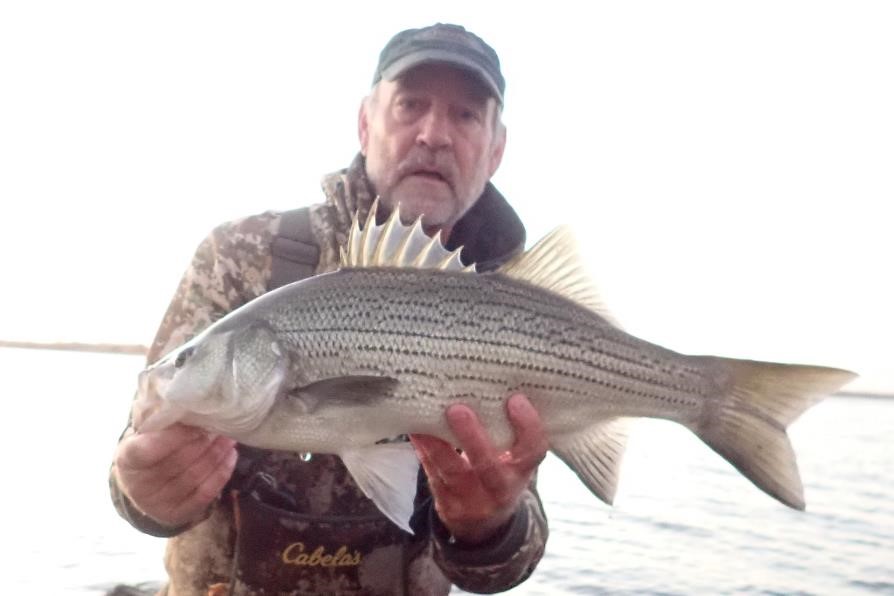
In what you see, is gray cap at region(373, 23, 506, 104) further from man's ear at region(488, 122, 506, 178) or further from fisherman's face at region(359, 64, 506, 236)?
man's ear at region(488, 122, 506, 178)

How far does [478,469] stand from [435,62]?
2.53 metres

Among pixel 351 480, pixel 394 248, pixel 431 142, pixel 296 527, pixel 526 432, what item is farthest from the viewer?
pixel 431 142

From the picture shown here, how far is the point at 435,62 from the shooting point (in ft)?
16.9

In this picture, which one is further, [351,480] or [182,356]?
[351,480]

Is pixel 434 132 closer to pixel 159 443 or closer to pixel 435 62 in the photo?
pixel 435 62

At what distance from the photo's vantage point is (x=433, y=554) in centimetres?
459

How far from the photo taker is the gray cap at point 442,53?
5148 millimetres

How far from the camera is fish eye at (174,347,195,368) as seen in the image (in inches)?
132

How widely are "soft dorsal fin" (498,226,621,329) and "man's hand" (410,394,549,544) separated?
0.58 m

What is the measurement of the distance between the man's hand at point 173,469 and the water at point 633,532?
3.36m

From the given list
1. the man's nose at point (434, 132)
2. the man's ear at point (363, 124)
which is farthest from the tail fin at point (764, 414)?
the man's ear at point (363, 124)

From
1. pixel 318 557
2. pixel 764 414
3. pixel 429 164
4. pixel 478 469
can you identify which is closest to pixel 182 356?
pixel 478 469

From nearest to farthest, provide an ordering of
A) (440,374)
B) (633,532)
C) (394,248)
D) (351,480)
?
(440,374), (394,248), (351,480), (633,532)

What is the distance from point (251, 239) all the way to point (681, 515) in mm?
14206
